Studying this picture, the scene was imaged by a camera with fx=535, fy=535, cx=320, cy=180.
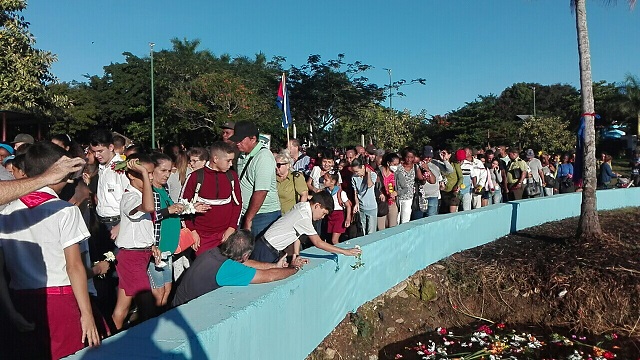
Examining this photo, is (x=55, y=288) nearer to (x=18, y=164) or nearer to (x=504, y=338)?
(x=18, y=164)

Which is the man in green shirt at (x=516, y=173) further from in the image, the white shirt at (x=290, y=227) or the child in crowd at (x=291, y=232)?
the white shirt at (x=290, y=227)

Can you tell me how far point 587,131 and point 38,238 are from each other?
7733 millimetres

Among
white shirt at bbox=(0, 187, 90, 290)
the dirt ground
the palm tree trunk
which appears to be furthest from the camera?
the palm tree trunk

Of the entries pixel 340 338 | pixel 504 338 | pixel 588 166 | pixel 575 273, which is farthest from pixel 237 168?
pixel 588 166

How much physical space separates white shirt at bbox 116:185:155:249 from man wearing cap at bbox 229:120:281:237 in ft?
2.82

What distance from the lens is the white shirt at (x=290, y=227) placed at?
4883mm

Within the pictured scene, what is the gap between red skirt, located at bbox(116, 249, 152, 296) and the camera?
449 cm

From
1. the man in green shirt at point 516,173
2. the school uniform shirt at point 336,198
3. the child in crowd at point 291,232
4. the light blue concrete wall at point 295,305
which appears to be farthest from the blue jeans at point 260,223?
the man in green shirt at point 516,173

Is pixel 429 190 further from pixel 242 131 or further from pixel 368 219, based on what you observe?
pixel 242 131

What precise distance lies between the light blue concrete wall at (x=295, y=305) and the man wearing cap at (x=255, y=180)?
24.9 inches

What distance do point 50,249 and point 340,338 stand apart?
305cm

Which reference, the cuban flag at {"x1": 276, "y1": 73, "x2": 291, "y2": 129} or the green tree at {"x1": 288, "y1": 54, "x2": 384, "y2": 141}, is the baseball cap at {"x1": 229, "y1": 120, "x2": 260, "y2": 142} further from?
the green tree at {"x1": 288, "y1": 54, "x2": 384, "y2": 141}

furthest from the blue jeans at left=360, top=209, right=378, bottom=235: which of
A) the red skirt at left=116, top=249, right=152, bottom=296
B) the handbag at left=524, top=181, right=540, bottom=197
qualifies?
the handbag at left=524, top=181, right=540, bottom=197

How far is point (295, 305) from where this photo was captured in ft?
13.1
